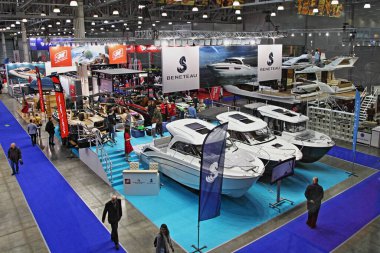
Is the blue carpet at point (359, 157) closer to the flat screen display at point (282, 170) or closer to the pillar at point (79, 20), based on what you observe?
the flat screen display at point (282, 170)

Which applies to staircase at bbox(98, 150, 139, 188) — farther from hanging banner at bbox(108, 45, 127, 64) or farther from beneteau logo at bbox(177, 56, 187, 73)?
hanging banner at bbox(108, 45, 127, 64)

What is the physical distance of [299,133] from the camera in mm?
12828

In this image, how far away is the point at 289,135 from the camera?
506 inches

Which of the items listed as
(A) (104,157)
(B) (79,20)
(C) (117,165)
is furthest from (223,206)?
(B) (79,20)

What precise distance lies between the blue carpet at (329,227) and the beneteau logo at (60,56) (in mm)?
19136

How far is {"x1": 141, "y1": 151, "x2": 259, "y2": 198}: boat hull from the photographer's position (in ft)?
30.3

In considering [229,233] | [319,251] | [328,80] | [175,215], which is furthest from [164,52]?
[328,80]

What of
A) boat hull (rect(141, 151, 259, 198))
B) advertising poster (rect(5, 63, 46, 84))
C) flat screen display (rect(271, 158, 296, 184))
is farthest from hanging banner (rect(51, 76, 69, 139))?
advertising poster (rect(5, 63, 46, 84))

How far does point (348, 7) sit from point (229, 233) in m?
24.3

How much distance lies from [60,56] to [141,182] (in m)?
15.6

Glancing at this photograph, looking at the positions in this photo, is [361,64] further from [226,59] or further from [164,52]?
[164,52]

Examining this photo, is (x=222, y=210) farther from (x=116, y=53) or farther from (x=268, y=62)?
(x=116, y=53)

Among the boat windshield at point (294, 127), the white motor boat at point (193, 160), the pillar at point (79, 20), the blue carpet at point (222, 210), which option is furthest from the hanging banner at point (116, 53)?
the boat windshield at point (294, 127)

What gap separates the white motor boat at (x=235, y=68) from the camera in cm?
2109
